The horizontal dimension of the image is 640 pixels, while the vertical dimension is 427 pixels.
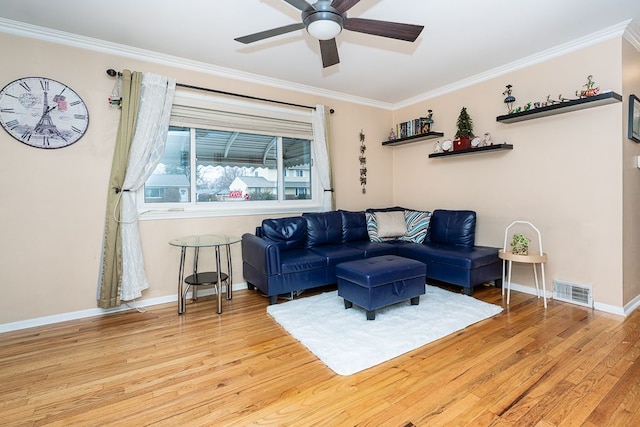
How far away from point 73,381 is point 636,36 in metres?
5.46

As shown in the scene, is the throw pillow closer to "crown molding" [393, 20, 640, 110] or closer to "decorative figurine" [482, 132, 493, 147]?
"decorative figurine" [482, 132, 493, 147]

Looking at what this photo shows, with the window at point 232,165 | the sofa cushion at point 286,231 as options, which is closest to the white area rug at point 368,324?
the sofa cushion at point 286,231

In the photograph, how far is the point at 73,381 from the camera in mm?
1955

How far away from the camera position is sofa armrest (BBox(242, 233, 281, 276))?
10.2ft

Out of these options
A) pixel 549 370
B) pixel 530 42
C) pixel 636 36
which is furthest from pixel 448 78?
pixel 549 370

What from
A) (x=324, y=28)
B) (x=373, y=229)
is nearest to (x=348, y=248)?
(x=373, y=229)

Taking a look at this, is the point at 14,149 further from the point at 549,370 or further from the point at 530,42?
the point at 530,42

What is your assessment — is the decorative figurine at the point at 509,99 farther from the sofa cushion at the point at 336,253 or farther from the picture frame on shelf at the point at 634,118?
the sofa cushion at the point at 336,253

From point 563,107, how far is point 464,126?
1115mm

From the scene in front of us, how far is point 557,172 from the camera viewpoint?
3.28 meters

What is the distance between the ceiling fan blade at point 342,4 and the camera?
187 cm

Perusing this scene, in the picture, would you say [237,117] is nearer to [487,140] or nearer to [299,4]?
[299,4]

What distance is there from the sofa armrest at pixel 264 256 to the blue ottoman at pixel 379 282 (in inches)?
26.0

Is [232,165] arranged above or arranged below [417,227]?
above
